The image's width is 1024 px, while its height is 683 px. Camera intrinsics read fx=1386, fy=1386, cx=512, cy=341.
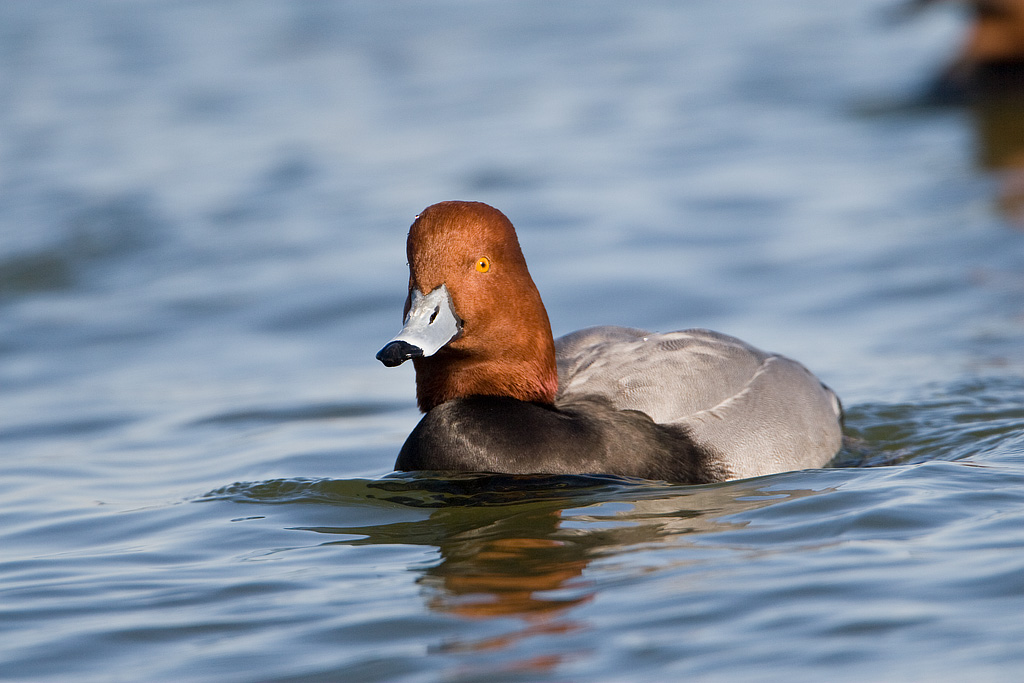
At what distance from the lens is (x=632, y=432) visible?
5301mm

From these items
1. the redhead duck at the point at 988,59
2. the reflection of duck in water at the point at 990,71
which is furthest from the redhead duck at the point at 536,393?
the redhead duck at the point at 988,59

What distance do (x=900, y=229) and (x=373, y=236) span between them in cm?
416

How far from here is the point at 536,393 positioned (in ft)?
17.5

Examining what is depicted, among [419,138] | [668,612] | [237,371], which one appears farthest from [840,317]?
[419,138]

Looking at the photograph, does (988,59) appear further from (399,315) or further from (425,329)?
(425,329)

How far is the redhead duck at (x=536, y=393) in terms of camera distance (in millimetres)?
5062

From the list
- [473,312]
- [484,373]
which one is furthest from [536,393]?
[473,312]

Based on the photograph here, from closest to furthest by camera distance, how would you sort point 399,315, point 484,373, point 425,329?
point 425,329, point 484,373, point 399,315

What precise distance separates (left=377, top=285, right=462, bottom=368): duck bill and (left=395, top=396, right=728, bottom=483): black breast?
1.11ft

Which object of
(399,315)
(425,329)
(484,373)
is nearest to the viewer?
(425,329)

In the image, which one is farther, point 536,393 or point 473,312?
point 536,393

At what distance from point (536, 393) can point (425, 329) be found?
0.64 metres

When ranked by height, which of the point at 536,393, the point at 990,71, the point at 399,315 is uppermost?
the point at 990,71

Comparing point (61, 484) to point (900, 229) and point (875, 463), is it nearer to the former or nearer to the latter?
point (875, 463)
